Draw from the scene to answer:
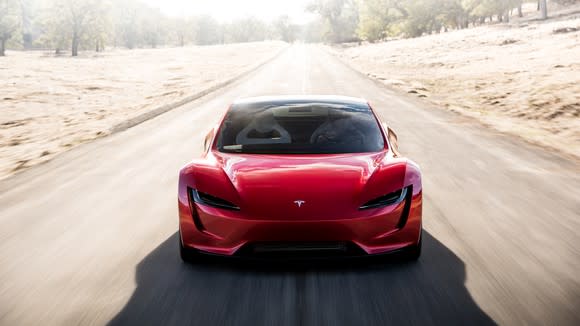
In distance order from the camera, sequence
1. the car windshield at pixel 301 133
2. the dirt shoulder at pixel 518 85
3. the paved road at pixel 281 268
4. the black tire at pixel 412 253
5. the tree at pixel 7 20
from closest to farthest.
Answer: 1. the paved road at pixel 281 268
2. the black tire at pixel 412 253
3. the car windshield at pixel 301 133
4. the dirt shoulder at pixel 518 85
5. the tree at pixel 7 20

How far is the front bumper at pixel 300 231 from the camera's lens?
156 inches

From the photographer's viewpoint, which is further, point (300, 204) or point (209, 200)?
point (209, 200)

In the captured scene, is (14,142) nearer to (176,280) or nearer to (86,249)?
(86,249)

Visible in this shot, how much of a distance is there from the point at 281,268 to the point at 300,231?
58 cm

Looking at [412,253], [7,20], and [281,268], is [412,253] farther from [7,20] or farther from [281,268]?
[7,20]

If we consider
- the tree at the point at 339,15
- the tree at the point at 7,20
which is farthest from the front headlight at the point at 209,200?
the tree at the point at 339,15

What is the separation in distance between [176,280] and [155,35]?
145507 millimetres

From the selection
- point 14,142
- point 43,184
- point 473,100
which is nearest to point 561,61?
point 473,100

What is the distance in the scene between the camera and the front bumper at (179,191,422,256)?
13.0 ft

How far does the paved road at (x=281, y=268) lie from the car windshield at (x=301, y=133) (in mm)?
1055

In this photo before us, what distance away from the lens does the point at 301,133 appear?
20.4ft

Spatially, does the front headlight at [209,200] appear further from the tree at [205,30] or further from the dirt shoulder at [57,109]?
the tree at [205,30]

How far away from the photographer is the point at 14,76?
34938 mm

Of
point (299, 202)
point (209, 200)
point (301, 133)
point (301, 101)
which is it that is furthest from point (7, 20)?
point (299, 202)
